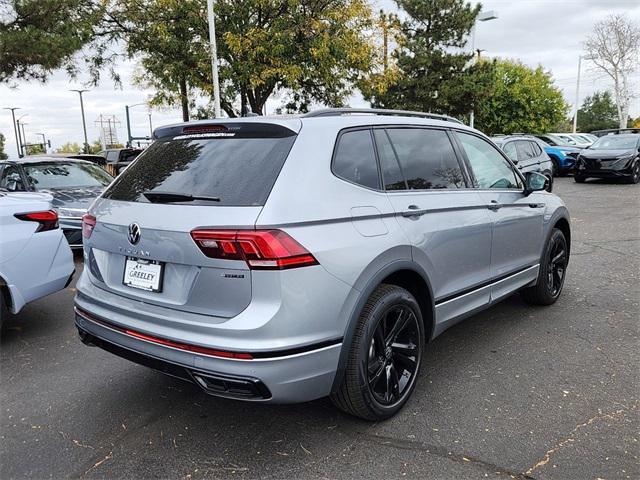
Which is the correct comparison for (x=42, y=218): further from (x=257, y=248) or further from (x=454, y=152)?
(x=454, y=152)

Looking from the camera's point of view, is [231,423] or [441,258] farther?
[441,258]

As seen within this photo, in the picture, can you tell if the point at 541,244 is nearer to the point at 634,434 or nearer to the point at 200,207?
the point at 634,434

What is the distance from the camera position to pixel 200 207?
249 cm

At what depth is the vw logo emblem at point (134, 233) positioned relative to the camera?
2.64 metres

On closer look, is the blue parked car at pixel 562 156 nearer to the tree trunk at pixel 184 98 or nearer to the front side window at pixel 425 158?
the tree trunk at pixel 184 98

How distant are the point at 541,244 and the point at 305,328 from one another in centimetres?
300

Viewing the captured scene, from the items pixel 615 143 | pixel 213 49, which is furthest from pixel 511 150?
pixel 213 49

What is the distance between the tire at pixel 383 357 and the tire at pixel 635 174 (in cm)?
1545

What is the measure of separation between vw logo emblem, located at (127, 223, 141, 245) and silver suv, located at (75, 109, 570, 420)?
1 centimetres

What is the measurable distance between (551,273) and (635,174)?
13.4 meters

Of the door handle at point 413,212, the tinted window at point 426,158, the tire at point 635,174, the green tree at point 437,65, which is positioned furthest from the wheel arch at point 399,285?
the green tree at point 437,65

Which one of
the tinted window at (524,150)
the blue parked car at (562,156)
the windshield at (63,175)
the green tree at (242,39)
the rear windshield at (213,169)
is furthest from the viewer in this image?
the blue parked car at (562,156)

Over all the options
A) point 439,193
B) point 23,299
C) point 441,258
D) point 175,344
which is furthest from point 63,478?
point 439,193

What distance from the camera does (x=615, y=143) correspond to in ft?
54.3
